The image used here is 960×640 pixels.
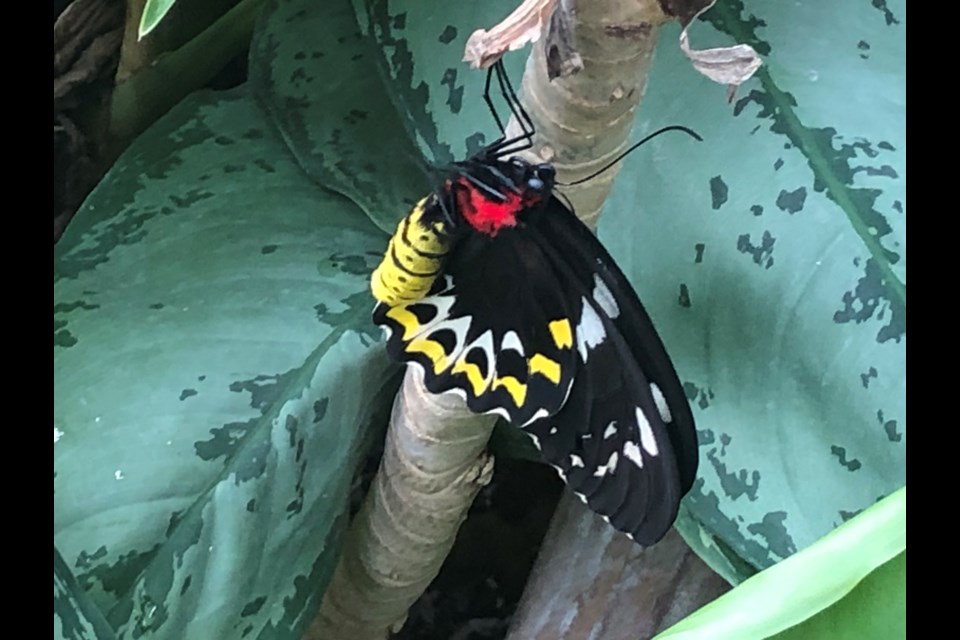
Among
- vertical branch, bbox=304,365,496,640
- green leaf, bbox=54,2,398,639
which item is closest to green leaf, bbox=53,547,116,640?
green leaf, bbox=54,2,398,639

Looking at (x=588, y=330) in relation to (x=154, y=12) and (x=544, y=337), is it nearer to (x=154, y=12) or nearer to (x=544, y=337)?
(x=544, y=337)

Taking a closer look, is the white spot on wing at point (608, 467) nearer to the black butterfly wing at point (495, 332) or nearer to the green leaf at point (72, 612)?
the black butterfly wing at point (495, 332)

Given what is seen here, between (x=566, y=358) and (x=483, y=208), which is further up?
(x=483, y=208)

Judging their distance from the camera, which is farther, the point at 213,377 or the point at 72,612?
the point at 213,377

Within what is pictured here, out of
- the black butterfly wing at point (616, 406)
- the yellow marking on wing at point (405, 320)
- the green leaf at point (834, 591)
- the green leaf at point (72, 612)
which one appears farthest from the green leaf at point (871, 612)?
the green leaf at point (72, 612)

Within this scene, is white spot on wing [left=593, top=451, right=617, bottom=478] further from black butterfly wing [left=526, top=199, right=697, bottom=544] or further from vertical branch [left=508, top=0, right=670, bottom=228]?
vertical branch [left=508, top=0, right=670, bottom=228]

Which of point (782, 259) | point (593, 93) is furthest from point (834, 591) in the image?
point (782, 259)
